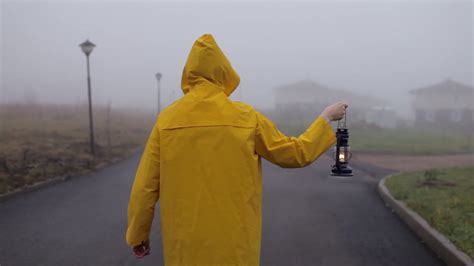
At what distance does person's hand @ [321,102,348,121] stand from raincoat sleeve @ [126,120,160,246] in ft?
2.93

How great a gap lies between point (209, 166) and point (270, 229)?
424 centimetres

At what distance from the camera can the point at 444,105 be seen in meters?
55.5

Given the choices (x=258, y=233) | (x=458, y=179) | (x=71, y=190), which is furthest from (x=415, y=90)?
(x=258, y=233)

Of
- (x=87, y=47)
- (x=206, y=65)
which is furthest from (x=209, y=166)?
(x=87, y=47)

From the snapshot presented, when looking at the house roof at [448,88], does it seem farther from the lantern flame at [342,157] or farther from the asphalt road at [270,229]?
the lantern flame at [342,157]

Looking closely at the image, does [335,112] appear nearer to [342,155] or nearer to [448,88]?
[342,155]

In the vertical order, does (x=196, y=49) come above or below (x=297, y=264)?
above

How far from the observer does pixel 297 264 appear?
4.71m

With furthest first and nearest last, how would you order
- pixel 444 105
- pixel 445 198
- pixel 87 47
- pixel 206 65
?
pixel 444 105 < pixel 87 47 < pixel 445 198 < pixel 206 65

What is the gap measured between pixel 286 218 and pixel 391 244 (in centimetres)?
176

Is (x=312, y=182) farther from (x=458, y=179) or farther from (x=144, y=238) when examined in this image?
(x=144, y=238)

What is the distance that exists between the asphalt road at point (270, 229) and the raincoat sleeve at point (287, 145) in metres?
2.81

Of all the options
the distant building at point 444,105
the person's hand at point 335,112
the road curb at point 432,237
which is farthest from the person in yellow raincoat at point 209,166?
the distant building at point 444,105

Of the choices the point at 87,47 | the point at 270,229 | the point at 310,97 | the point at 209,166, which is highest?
the point at 87,47
